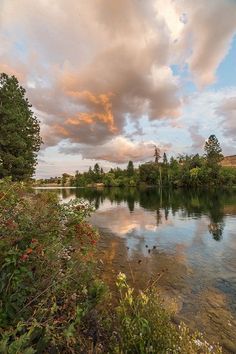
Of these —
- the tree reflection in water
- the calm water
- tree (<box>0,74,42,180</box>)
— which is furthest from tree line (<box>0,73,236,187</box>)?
the tree reflection in water

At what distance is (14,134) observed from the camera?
32.8 meters

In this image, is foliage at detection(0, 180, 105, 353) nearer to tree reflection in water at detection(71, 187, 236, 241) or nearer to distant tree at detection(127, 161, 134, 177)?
tree reflection in water at detection(71, 187, 236, 241)

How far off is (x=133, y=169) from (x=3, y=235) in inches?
6924

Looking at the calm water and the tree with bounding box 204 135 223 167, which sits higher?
the tree with bounding box 204 135 223 167

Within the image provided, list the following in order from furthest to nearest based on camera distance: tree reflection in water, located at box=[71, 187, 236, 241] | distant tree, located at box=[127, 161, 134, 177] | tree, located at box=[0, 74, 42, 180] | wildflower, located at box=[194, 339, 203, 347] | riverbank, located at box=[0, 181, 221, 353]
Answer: distant tree, located at box=[127, 161, 134, 177] → tree, located at box=[0, 74, 42, 180] → tree reflection in water, located at box=[71, 187, 236, 241] → wildflower, located at box=[194, 339, 203, 347] → riverbank, located at box=[0, 181, 221, 353]

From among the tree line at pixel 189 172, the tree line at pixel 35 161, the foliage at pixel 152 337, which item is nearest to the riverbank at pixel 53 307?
the foliage at pixel 152 337

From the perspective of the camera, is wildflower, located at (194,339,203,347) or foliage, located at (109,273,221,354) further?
wildflower, located at (194,339,203,347)

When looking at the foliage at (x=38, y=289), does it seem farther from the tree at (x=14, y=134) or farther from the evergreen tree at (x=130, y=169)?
the evergreen tree at (x=130, y=169)

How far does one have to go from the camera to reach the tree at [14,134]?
32.5 metres

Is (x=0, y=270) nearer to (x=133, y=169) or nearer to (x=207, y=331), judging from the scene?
(x=207, y=331)

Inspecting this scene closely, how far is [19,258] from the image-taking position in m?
4.13

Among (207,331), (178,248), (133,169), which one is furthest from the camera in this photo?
(133,169)

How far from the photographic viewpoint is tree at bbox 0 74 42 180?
32469 millimetres

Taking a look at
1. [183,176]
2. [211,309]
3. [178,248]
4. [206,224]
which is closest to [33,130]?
[206,224]
